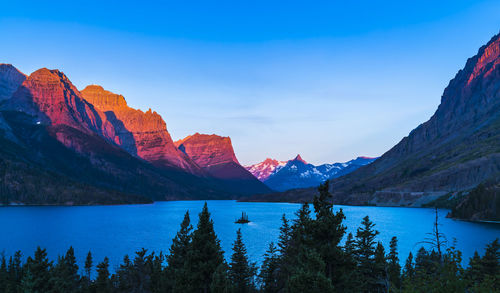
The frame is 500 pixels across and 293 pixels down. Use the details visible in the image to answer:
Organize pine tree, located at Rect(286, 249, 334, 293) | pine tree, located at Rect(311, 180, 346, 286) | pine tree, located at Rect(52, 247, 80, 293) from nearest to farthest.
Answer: pine tree, located at Rect(286, 249, 334, 293) < pine tree, located at Rect(311, 180, 346, 286) < pine tree, located at Rect(52, 247, 80, 293)

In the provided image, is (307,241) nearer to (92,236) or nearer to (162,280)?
(162,280)

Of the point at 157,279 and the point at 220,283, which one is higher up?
the point at 220,283

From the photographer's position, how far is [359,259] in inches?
1540

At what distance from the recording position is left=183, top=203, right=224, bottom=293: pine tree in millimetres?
31125

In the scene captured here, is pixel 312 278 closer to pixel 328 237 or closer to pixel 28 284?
pixel 328 237

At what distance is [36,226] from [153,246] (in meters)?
80.7

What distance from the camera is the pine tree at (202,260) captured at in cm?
3112

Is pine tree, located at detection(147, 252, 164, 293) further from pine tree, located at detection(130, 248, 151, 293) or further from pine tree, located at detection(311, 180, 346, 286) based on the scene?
pine tree, located at detection(311, 180, 346, 286)

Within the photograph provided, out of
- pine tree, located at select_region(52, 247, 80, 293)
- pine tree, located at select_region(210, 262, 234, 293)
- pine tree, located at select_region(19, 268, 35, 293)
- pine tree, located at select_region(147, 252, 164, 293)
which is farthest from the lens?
pine tree, located at select_region(147, 252, 164, 293)

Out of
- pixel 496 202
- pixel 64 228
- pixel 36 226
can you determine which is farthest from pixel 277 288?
pixel 496 202

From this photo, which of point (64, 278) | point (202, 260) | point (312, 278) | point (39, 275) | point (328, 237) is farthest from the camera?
point (64, 278)

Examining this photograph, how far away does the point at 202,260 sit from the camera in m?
31.9

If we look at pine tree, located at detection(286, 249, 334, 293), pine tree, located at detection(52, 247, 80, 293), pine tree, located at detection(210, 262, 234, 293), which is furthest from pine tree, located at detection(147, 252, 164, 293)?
pine tree, located at detection(286, 249, 334, 293)

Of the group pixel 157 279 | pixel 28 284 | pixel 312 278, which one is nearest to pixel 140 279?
pixel 157 279
